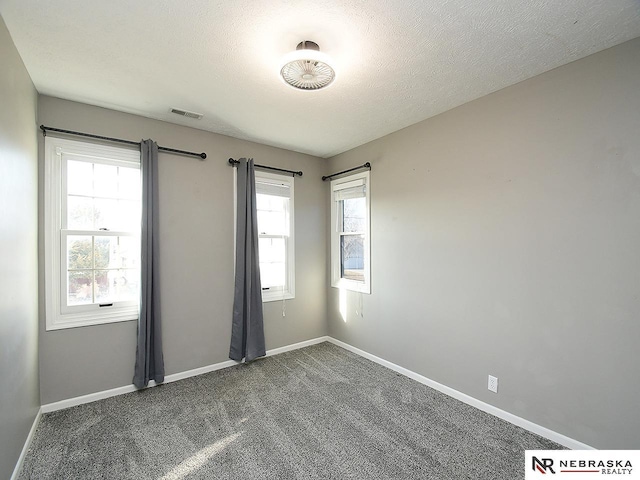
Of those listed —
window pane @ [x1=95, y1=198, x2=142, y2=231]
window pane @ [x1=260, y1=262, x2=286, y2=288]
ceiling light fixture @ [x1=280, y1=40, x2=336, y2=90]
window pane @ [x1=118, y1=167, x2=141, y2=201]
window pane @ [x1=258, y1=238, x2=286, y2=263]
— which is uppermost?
ceiling light fixture @ [x1=280, y1=40, x2=336, y2=90]

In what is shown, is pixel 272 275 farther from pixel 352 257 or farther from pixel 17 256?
pixel 17 256

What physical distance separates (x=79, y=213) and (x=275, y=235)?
197 cm

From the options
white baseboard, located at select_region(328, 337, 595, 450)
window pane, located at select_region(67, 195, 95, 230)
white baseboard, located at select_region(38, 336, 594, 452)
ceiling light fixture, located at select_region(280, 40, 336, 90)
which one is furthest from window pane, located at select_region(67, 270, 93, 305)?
white baseboard, located at select_region(328, 337, 595, 450)

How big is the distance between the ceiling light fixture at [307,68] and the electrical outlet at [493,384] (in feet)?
8.59

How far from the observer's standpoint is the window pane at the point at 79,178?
8.64 ft

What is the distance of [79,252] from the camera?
2.66 meters

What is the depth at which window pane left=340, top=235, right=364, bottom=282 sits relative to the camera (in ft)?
12.6

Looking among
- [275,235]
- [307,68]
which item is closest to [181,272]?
[275,235]

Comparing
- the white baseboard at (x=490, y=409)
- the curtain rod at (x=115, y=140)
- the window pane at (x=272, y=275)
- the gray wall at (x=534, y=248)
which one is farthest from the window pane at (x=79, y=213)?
the white baseboard at (x=490, y=409)

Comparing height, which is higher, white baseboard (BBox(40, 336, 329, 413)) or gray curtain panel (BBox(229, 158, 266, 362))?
gray curtain panel (BBox(229, 158, 266, 362))

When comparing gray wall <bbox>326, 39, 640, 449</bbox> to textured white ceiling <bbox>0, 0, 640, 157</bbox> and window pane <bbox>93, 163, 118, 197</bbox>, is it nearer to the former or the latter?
textured white ceiling <bbox>0, 0, 640, 157</bbox>

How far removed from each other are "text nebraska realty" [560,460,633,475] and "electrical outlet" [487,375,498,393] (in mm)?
575

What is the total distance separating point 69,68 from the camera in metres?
2.13

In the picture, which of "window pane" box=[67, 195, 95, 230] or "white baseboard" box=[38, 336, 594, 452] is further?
"window pane" box=[67, 195, 95, 230]
